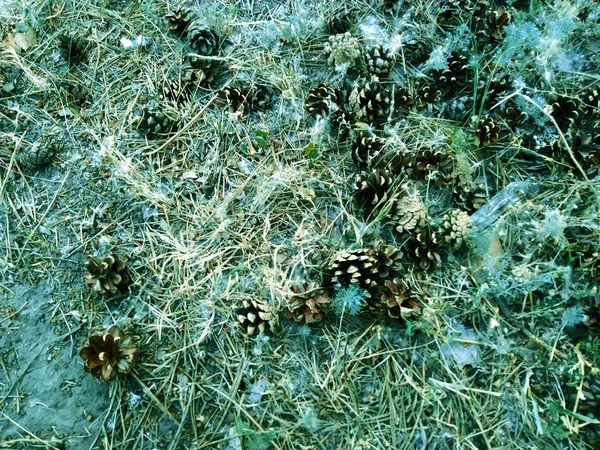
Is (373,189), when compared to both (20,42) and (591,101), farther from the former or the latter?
(20,42)

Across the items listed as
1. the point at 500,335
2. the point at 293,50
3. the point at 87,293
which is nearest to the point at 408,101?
the point at 293,50

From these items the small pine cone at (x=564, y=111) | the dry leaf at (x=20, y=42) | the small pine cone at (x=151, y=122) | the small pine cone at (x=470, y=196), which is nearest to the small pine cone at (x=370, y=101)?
the small pine cone at (x=470, y=196)

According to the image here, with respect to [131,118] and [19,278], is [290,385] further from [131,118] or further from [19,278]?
[131,118]

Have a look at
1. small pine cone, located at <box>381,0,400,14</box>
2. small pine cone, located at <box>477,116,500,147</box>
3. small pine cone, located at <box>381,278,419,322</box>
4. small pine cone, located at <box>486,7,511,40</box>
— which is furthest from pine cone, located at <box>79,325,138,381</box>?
small pine cone, located at <box>486,7,511,40</box>

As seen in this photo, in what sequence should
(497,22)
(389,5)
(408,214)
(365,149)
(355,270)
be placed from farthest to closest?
(389,5) → (497,22) → (365,149) → (408,214) → (355,270)

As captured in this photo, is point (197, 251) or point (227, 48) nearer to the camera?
point (197, 251)

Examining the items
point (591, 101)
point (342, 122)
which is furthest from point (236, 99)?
point (591, 101)

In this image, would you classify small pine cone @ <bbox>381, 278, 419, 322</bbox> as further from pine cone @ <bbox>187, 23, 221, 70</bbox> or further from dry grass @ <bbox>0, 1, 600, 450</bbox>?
pine cone @ <bbox>187, 23, 221, 70</bbox>
